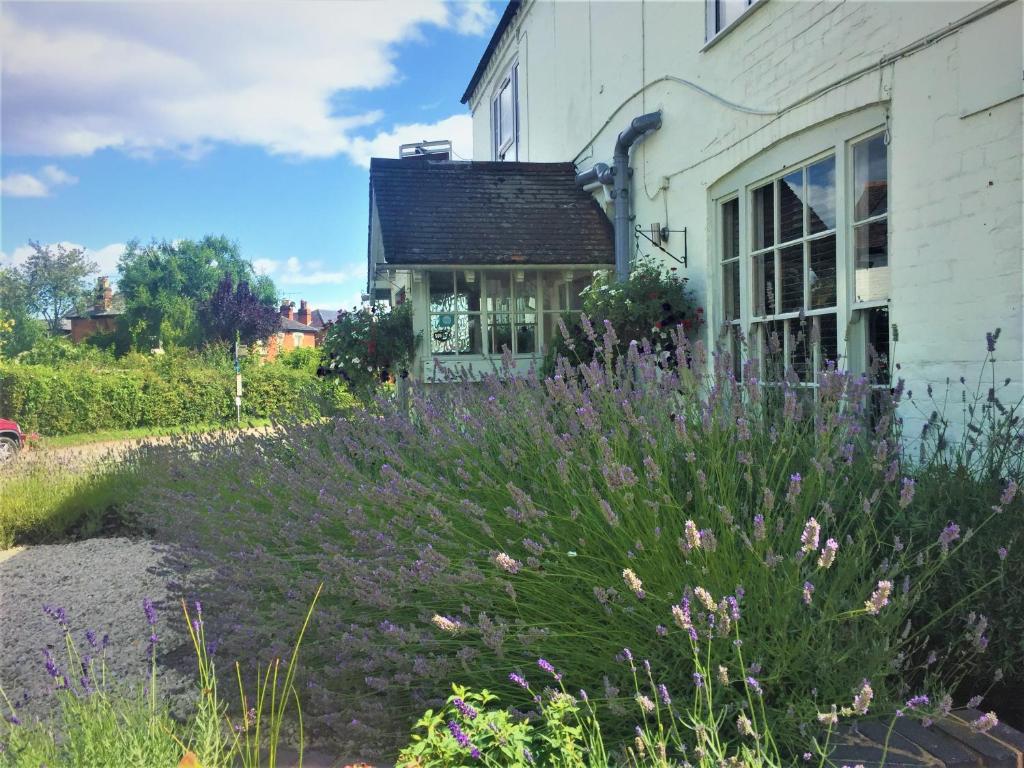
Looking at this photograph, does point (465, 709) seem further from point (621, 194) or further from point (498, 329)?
point (498, 329)

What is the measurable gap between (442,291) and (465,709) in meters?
7.90

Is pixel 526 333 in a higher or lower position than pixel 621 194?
Result: lower

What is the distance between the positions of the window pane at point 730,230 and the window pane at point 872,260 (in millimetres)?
1624

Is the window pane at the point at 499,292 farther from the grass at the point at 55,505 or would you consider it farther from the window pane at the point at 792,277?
the grass at the point at 55,505

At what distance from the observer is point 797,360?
226 inches

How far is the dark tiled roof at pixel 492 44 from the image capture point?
42.3ft

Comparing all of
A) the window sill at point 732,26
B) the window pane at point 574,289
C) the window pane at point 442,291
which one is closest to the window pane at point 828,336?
the window sill at point 732,26

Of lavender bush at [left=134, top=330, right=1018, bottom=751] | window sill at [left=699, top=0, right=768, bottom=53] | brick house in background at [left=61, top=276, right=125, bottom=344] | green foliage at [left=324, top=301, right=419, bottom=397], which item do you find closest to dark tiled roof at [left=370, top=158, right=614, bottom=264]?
green foliage at [left=324, top=301, right=419, bottom=397]

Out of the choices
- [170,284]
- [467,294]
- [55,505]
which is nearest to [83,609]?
[55,505]

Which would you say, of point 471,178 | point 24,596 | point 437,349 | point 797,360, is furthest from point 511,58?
point 24,596

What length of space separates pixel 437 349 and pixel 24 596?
555 cm

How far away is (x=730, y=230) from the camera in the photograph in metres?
6.72

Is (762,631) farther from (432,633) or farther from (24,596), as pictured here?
→ (24,596)

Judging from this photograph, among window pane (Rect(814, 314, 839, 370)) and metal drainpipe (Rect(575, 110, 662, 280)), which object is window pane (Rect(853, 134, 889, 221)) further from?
metal drainpipe (Rect(575, 110, 662, 280))
